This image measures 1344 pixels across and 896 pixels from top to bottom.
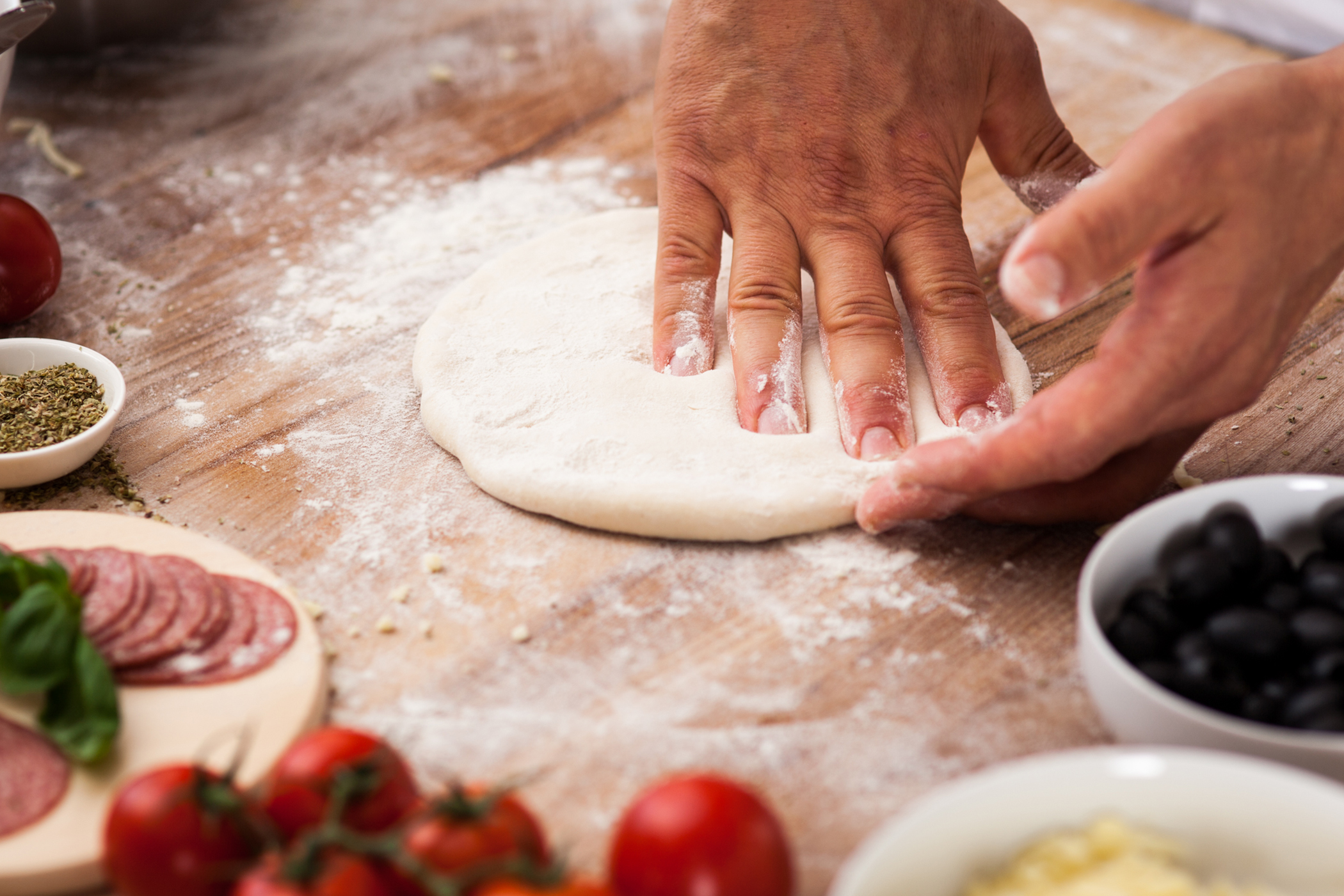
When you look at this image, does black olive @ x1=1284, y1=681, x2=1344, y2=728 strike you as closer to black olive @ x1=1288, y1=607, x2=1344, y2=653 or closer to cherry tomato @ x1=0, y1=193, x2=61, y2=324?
black olive @ x1=1288, y1=607, x2=1344, y2=653

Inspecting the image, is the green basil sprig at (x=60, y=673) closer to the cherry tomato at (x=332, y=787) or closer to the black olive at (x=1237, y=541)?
the cherry tomato at (x=332, y=787)

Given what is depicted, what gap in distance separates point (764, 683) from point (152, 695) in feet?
2.45

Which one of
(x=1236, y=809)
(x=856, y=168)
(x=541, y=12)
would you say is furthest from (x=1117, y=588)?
(x=541, y=12)

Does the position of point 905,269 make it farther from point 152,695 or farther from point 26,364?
point 26,364

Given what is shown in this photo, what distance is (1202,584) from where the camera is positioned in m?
1.20

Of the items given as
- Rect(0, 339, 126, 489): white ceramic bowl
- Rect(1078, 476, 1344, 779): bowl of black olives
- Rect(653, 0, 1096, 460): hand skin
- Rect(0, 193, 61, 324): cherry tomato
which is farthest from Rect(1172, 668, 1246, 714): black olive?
Rect(0, 193, 61, 324): cherry tomato

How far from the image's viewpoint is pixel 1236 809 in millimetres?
991

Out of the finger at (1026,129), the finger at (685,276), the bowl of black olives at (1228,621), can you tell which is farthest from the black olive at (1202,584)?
the finger at (1026,129)

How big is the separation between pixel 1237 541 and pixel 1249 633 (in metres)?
0.12

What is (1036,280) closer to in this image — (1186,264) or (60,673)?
(1186,264)

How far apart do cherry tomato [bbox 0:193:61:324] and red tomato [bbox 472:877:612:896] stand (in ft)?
5.46

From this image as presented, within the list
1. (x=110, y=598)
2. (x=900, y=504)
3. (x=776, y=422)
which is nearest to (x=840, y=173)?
(x=776, y=422)

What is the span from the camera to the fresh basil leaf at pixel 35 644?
122 cm

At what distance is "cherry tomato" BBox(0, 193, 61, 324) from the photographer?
2020 mm
